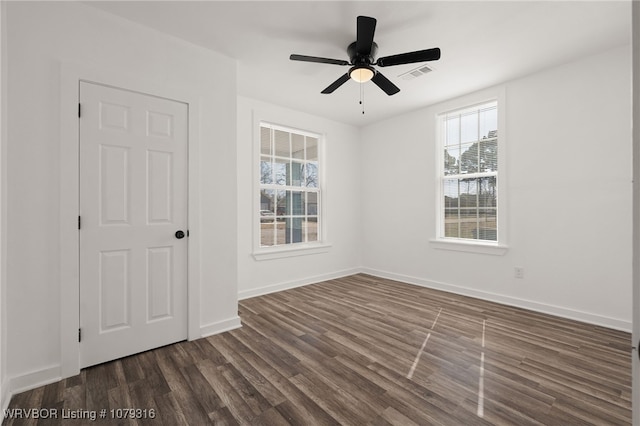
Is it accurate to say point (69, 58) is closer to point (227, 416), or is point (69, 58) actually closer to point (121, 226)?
point (121, 226)

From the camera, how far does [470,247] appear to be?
409 centimetres

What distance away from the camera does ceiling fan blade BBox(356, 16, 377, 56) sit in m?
2.09

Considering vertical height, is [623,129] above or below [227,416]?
above

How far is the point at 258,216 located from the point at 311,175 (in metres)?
1.28

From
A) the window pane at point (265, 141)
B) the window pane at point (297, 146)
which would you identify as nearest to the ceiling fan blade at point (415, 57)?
the window pane at point (265, 141)

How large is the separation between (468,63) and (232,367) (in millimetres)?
3733

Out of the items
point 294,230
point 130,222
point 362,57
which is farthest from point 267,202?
point 362,57

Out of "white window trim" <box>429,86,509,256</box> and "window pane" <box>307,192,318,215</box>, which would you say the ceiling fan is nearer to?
"white window trim" <box>429,86,509,256</box>

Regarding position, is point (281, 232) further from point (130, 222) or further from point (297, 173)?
point (130, 222)

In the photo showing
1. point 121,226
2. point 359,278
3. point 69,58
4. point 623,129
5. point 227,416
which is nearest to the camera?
point 227,416

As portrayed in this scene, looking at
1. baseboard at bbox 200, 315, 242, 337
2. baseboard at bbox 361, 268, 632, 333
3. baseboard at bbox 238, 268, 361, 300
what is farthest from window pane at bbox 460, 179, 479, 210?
baseboard at bbox 200, 315, 242, 337

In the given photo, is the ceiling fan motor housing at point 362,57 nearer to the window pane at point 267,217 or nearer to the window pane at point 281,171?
the window pane at point 281,171

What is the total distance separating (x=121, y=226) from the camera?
2400mm

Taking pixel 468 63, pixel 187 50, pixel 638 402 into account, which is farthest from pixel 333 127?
pixel 638 402
